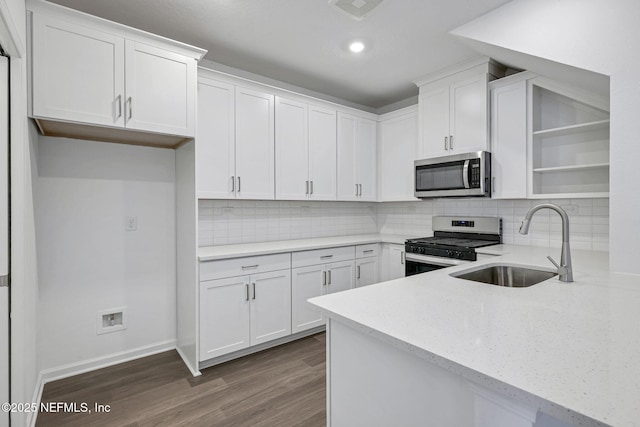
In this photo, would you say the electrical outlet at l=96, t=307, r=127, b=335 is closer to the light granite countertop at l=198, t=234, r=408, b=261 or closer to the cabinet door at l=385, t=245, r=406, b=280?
the light granite countertop at l=198, t=234, r=408, b=261

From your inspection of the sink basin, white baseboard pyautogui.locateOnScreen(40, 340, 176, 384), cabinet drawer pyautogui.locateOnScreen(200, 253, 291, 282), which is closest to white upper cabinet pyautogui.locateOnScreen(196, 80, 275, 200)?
cabinet drawer pyautogui.locateOnScreen(200, 253, 291, 282)

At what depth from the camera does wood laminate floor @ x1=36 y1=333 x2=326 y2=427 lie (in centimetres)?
191

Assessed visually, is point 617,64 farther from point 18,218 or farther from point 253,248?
point 18,218

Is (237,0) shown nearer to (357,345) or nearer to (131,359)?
(357,345)

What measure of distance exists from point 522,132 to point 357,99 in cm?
205

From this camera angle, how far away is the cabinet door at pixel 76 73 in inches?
73.3

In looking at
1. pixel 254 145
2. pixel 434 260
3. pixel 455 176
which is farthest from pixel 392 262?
pixel 254 145

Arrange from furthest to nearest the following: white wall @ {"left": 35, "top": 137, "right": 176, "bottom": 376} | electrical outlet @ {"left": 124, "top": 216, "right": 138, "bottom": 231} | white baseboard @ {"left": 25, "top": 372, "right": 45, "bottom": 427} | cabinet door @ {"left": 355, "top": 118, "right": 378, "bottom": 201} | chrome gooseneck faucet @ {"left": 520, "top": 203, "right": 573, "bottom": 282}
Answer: cabinet door @ {"left": 355, "top": 118, "right": 378, "bottom": 201} < electrical outlet @ {"left": 124, "top": 216, "right": 138, "bottom": 231} < white wall @ {"left": 35, "top": 137, "right": 176, "bottom": 376} < white baseboard @ {"left": 25, "top": 372, "right": 45, "bottom": 427} < chrome gooseneck faucet @ {"left": 520, "top": 203, "right": 573, "bottom": 282}

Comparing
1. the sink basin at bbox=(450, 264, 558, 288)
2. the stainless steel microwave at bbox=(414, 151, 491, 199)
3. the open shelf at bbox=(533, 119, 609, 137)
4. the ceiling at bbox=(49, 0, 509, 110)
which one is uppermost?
the ceiling at bbox=(49, 0, 509, 110)

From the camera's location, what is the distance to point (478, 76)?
2.97 meters

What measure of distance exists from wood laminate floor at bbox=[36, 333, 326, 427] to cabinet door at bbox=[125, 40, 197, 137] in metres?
1.82

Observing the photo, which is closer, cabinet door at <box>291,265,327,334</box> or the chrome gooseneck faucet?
the chrome gooseneck faucet

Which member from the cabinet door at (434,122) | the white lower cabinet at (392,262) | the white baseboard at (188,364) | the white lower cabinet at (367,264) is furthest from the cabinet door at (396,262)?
the white baseboard at (188,364)

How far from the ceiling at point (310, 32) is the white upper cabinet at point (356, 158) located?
53 centimetres
